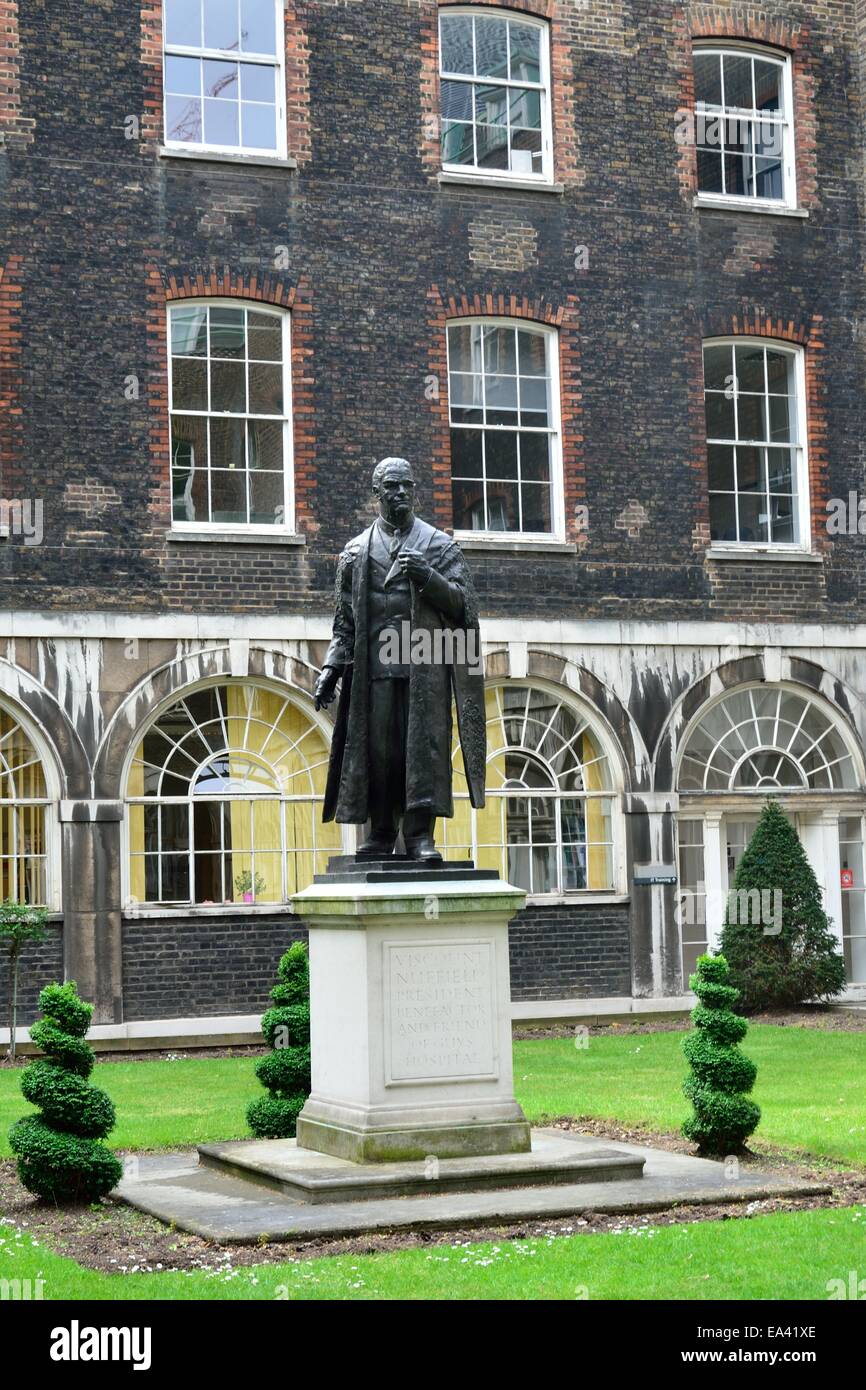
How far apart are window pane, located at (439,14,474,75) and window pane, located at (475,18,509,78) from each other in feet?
0.30

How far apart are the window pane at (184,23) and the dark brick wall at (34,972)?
9116 mm

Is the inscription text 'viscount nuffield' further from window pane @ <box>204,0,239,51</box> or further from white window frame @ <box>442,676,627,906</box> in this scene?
window pane @ <box>204,0,239,51</box>

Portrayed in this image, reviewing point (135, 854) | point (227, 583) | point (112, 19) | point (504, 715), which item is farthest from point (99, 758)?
point (112, 19)

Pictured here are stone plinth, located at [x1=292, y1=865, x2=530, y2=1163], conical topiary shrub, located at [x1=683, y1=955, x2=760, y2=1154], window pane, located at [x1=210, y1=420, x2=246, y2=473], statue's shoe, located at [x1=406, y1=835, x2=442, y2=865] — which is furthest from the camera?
window pane, located at [x1=210, y1=420, x2=246, y2=473]

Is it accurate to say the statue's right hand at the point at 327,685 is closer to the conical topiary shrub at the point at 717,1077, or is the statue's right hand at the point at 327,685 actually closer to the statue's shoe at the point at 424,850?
the statue's shoe at the point at 424,850

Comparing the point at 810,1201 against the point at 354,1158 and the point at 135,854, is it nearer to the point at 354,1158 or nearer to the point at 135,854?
the point at 354,1158

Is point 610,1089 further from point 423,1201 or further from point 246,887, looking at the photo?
point 246,887

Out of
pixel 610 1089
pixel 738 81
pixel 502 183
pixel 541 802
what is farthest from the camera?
pixel 738 81

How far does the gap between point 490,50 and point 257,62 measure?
8.89 feet

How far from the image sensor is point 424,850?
10586 millimetres

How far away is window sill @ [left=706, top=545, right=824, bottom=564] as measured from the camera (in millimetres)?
Answer: 21484

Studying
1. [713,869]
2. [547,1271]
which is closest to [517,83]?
[713,869]

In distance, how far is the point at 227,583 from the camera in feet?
63.4

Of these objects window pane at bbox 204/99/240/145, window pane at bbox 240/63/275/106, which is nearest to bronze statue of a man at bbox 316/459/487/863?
window pane at bbox 204/99/240/145
